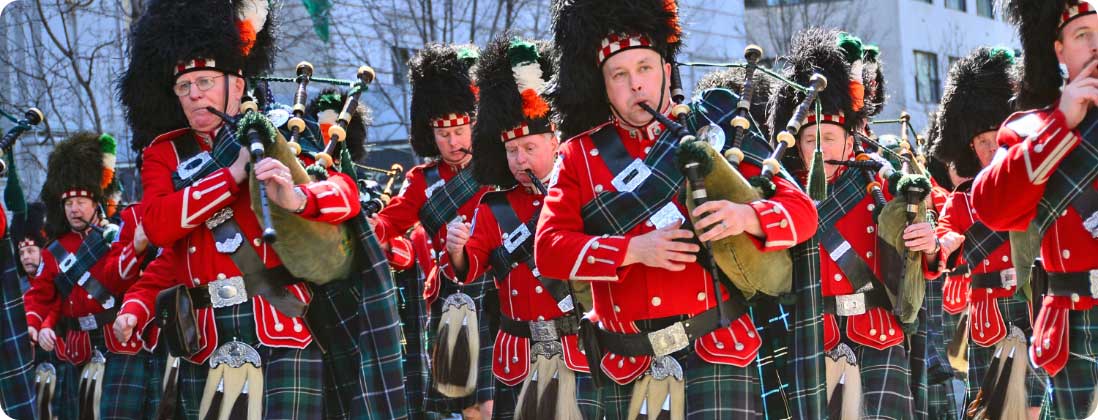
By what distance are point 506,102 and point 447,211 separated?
101 centimetres

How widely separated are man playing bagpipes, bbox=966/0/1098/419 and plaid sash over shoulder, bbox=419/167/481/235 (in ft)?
11.3

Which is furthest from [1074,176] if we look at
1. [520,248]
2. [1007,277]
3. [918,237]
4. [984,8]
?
[984,8]

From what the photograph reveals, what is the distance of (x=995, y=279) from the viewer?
311 inches

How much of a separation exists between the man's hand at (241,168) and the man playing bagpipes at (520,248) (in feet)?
6.29

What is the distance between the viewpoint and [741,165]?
4.52m

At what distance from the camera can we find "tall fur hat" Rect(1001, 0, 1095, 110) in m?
4.50

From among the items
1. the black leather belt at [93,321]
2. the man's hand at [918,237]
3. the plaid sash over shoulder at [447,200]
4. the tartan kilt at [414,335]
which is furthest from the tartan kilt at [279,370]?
the black leather belt at [93,321]

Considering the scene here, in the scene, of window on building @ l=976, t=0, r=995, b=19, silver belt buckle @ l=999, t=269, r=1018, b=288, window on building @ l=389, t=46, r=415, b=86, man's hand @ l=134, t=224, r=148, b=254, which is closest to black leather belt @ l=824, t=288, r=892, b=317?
silver belt buckle @ l=999, t=269, r=1018, b=288

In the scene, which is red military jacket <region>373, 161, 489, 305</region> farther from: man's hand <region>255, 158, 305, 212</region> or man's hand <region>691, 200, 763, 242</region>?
man's hand <region>691, 200, 763, 242</region>

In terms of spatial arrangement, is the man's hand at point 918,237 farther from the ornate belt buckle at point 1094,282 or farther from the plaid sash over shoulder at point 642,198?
the plaid sash over shoulder at point 642,198

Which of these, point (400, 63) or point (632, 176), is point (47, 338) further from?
point (400, 63)

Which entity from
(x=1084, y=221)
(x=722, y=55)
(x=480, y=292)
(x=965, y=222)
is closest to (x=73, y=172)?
(x=480, y=292)

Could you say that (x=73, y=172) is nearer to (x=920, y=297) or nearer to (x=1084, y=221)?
(x=920, y=297)

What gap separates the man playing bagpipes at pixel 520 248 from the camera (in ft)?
22.0
